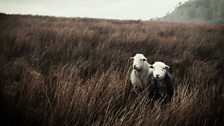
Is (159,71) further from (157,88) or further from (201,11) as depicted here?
(201,11)

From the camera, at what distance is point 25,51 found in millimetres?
5230

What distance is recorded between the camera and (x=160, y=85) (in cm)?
296

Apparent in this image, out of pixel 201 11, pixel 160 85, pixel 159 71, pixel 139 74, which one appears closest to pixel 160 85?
pixel 160 85

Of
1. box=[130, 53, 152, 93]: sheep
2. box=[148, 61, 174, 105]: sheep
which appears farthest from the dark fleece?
box=[130, 53, 152, 93]: sheep

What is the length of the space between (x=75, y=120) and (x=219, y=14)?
50597mm

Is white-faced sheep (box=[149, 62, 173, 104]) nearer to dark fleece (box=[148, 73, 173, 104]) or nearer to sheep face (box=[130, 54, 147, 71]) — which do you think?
dark fleece (box=[148, 73, 173, 104])

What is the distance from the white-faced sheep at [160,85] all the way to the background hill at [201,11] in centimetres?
4316

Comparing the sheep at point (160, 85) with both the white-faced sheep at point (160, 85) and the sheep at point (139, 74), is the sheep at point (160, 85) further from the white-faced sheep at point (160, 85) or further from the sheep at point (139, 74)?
the sheep at point (139, 74)

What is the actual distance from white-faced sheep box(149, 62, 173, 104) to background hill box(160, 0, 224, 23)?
4316 centimetres

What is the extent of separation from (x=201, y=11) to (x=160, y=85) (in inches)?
2237

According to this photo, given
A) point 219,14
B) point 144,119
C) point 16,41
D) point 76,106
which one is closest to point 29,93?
point 76,106

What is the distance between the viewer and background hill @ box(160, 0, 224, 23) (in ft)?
155

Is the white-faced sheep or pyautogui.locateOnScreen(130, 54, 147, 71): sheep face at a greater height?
pyautogui.locateOnScreen(130, 54, 147, 71): sheep face

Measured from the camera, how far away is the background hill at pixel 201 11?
47188 mm
